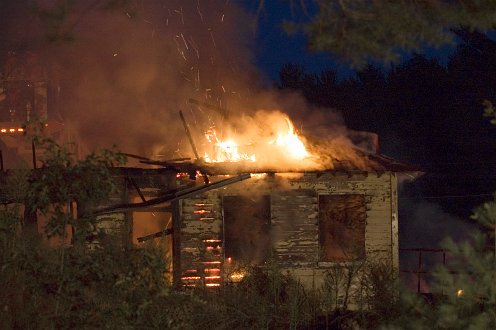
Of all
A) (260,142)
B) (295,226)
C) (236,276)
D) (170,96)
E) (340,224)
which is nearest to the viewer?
(236,276)

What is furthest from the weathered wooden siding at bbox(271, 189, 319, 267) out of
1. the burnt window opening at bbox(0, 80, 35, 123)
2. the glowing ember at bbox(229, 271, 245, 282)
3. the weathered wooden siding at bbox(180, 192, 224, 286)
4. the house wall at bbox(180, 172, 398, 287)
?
the burnt window opening at bbox(0, 80, 35, 123)

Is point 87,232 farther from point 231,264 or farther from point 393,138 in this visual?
point 393,138

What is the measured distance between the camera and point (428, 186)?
2739cm

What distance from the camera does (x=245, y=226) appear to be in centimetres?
1388

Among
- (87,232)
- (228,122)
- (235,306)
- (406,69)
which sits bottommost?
(235,306)

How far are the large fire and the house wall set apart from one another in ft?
1.61

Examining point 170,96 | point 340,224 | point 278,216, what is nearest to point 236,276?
point 278,216

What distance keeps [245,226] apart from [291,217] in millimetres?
1008

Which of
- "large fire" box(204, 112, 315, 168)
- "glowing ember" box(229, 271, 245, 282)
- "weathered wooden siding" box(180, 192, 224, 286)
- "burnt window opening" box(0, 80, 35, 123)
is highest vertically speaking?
"burnt window opening" box(0, 80, 35, 123)

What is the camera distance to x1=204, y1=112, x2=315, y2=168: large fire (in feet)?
44.1

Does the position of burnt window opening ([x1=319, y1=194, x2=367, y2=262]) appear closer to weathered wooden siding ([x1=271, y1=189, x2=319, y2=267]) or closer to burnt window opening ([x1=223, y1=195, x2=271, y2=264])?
weathered wooden siding ([x1=271, y1=189, x2=319, y2=267])

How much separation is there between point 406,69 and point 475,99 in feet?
13.5

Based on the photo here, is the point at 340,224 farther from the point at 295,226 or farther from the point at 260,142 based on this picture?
the point at 260,142

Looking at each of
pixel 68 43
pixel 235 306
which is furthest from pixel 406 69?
pixel 68 43
